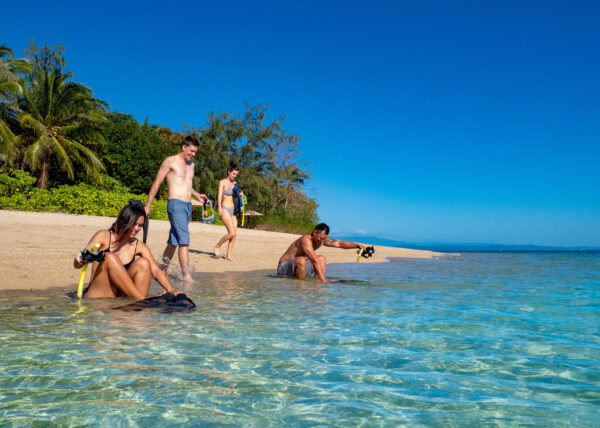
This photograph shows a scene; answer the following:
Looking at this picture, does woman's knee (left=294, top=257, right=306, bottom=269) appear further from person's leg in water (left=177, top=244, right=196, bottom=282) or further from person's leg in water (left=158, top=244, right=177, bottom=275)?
person's leg in water (left=158, top=244, right=177, bottom=275)

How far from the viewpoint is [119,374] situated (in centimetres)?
326

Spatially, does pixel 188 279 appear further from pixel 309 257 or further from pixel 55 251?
pixel 55 251

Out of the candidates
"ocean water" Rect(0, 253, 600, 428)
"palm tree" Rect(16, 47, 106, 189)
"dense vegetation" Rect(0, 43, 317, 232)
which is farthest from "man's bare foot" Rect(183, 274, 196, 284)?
"palm tree" Rect(16, 47, 106, 189)

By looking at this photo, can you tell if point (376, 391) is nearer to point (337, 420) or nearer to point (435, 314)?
point (337, 420)

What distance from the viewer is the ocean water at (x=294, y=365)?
2715 millimetres

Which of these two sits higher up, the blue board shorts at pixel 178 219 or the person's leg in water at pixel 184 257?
the blue board shorts at pixel 178 219

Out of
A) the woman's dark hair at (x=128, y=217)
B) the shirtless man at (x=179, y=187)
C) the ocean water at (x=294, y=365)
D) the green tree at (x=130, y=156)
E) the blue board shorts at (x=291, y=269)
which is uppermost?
the green tree at (x=130, y=156)

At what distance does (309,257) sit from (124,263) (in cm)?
403

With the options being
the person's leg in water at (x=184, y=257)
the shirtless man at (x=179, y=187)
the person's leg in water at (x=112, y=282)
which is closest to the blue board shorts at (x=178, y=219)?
the shirtless man at (x=179, y=187)

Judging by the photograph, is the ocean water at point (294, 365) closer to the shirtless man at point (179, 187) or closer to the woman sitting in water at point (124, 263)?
the woman sitting in water at point (124, 263)

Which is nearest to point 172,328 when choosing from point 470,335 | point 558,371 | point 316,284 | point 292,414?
point 292,414

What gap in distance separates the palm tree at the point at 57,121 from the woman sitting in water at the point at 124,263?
24.2 meters

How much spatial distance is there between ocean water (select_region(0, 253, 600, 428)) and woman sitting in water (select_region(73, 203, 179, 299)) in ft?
0.75

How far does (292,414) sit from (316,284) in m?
6.19
